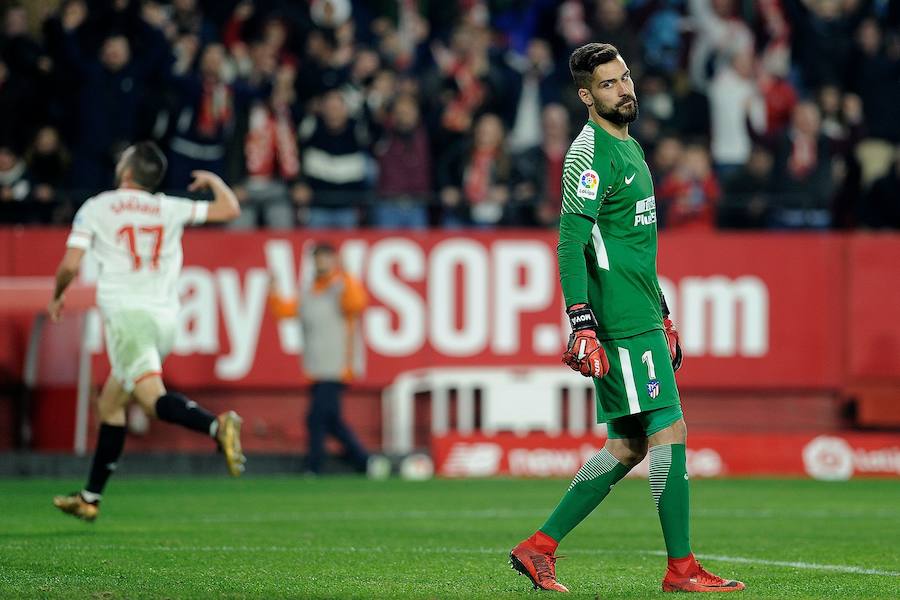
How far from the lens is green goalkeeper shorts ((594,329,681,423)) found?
6.93m

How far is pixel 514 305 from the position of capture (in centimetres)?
1794

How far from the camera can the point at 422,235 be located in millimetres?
17766

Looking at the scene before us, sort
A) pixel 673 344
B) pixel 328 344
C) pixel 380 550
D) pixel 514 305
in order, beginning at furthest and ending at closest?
pixel 514 305 → pixel 328 344 → pixel 380 550 → pixel 673 344

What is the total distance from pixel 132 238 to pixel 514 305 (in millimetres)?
7900

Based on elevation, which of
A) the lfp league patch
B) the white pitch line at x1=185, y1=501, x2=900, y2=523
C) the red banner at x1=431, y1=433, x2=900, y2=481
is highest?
the lfp league patch

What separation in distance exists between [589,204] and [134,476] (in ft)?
35.7

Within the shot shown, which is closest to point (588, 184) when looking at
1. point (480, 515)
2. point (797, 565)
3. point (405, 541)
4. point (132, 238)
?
point (797, 565)

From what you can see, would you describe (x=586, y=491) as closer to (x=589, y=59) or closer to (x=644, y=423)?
(x=644, y=423)

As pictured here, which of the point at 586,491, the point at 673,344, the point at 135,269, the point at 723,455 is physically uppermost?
the point at 135,269

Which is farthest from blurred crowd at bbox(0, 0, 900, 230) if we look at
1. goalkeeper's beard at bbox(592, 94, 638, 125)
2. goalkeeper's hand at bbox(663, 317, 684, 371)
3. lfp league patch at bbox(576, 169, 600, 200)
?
lfp league patch at bbox(576, 169, 600, 200)

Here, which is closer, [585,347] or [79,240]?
[585,347]

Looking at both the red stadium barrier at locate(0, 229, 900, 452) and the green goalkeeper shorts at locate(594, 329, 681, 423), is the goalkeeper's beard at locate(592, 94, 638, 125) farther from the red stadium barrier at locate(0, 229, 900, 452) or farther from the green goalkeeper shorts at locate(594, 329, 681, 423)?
the red stadium barrier at locate(0, 229, 900, 452)

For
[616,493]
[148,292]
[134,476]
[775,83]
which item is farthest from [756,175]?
[148,292]

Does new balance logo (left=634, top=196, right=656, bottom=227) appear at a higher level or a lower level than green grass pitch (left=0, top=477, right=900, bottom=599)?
higher
